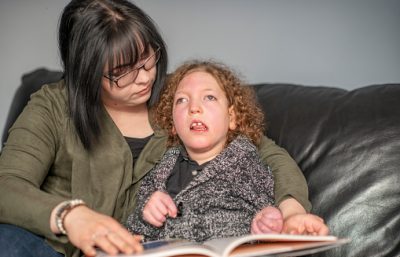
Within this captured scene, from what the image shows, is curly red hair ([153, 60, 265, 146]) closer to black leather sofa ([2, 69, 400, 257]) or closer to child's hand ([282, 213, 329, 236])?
black leather sofa ([2, 69, 400, 257])

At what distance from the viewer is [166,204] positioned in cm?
120

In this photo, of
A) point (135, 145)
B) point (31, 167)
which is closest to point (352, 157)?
point (135, 145)

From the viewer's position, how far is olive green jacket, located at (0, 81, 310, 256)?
1.21 meters

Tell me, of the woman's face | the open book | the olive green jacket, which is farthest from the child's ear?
the open book

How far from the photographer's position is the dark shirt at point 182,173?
52.6 inches

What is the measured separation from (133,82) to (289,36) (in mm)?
886

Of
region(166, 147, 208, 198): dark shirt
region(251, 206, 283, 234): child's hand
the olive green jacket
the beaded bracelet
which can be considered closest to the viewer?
the beaded bracelet

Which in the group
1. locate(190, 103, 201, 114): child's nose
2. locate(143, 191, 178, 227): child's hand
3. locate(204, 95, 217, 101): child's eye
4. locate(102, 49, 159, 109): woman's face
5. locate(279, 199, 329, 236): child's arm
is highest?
locate(102, 49, 159, 109): woman's face

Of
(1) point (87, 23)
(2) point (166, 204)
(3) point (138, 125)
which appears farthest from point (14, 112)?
(2) point (166, 204)

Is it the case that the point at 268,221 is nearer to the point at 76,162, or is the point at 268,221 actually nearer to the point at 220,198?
the point at 220,198

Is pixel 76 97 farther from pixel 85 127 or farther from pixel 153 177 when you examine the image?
pixel 153 177

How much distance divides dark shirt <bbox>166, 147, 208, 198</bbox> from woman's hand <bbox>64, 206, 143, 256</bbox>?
384mm

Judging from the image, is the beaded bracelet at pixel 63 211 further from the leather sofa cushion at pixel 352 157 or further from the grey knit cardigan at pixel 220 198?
the leather sofa cushion at pixel 352 157

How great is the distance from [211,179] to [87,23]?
0.49 meters
